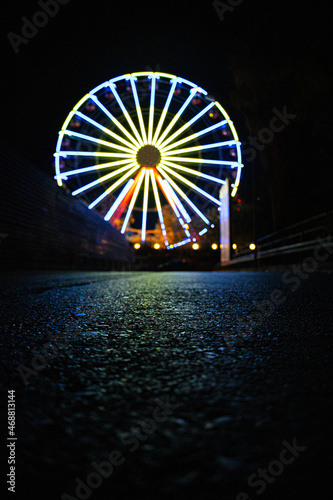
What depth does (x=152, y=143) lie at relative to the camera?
19656mm

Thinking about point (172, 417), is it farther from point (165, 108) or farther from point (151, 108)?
point (151, 108)

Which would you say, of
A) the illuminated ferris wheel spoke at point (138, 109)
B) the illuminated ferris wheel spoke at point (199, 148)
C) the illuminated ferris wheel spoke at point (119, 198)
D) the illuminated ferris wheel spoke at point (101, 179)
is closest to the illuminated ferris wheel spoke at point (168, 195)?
the illuminated ferris wheel spoke at point (199, 148)

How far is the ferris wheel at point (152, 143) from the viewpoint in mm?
17953

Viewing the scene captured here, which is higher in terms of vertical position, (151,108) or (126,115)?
(151,108)

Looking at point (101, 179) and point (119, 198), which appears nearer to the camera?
point (101, 179)

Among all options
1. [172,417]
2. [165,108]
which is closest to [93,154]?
[165,108]

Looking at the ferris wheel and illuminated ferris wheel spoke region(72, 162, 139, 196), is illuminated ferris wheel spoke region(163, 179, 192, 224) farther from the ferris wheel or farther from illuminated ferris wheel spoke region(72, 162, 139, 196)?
illuminated ferris wheel spoke region(72, 162, 139, 196)

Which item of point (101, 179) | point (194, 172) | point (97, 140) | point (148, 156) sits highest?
point (97, 140)

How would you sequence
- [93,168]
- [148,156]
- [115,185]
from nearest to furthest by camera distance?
[93,168], [115,185], [148,156]

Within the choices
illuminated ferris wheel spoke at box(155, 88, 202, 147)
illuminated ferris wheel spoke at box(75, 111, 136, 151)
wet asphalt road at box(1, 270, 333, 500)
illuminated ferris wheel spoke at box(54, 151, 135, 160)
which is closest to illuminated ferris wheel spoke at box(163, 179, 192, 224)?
illuminated ferris wheel spoke at box(155, 88, 202, 147)

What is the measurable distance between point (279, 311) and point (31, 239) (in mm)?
9529

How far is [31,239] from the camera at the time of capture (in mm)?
9734

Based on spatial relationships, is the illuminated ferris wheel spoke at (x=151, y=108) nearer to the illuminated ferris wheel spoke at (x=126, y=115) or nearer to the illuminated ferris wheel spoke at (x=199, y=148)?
the illuminated ferris wheel spoke at (x=126, y=115)

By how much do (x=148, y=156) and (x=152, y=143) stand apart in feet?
2.48
